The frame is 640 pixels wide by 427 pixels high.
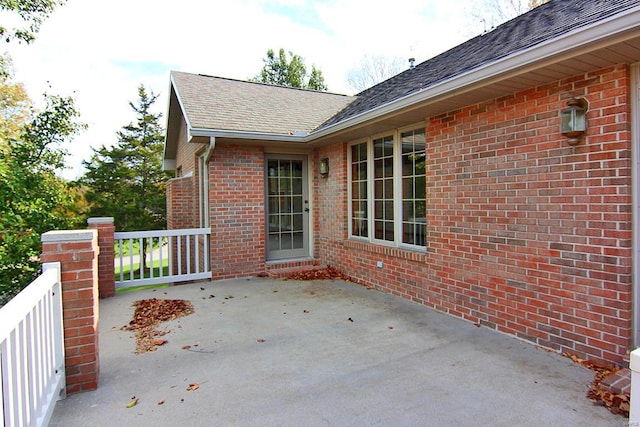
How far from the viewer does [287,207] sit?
724cm

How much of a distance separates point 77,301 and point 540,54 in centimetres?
397

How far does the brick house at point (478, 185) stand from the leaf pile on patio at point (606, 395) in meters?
0.11

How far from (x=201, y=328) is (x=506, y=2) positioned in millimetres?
15241

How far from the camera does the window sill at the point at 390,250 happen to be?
4838mm

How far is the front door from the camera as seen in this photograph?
7109mm

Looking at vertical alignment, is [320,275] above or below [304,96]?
below

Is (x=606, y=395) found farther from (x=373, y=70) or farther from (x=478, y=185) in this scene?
(x=373, y=70)

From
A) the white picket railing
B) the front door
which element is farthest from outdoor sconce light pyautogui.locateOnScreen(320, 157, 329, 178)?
the white picket railing

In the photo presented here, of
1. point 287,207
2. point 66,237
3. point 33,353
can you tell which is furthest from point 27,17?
point 33,353

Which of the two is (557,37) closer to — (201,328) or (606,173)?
(606,173)

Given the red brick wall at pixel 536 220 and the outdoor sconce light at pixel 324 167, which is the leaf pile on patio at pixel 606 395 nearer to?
the red brick wall at pixel 536 220

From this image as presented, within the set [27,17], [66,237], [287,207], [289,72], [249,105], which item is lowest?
[66,237]

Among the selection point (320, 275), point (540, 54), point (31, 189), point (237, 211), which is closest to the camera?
point (540, 54)

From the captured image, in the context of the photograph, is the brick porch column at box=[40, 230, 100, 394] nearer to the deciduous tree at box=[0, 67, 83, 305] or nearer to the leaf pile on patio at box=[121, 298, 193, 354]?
the leaf pile on patio at box=[121, 298, 193, 354]
